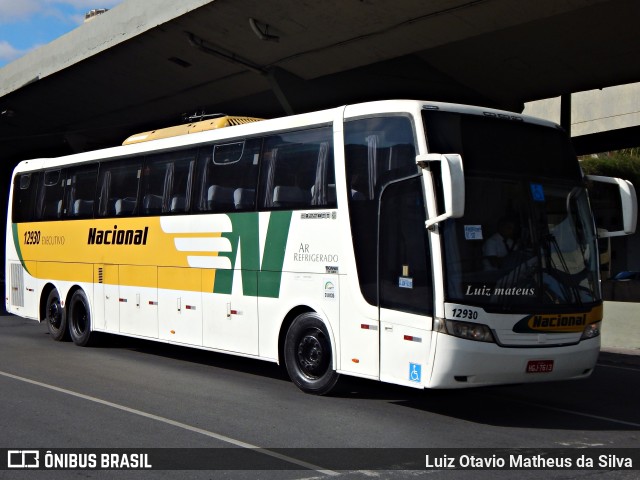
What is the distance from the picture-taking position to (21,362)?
13.5 metres

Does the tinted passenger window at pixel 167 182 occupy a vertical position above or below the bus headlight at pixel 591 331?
above

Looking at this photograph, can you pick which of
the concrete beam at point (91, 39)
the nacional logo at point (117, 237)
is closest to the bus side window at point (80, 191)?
the nacional logo at point (117, 237)

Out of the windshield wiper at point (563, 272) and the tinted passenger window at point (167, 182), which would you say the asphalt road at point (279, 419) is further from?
the tinted passenger window at point (167, 182)

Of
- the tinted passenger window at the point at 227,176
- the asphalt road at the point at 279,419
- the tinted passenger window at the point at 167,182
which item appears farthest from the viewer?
the tinted passenger window at the point at 167,182

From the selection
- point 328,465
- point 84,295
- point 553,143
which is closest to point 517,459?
point 328,465

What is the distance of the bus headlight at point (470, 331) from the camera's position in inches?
350

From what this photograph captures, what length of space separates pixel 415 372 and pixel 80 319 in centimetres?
898

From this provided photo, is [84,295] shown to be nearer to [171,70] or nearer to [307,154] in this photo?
[307,154]

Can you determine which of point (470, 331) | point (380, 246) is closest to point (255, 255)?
point (380, 246)

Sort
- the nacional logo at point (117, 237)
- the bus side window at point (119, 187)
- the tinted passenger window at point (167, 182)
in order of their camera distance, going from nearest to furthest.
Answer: the tinted passenger window at point (167, 182) → the nacional logo at point (117, 237) → the bus side window at point (119, 187)

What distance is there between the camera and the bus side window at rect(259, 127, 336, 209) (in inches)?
422

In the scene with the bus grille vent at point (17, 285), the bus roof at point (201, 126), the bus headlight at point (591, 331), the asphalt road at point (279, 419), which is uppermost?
the bus roof at point (201, 126)

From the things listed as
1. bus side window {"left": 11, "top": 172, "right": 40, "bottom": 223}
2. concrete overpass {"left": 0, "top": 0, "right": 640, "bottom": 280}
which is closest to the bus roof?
bus side window {"left": 11, "top": 172, "right": 40, "bottom": 223}

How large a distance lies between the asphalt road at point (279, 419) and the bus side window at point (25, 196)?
4870 millimetres
